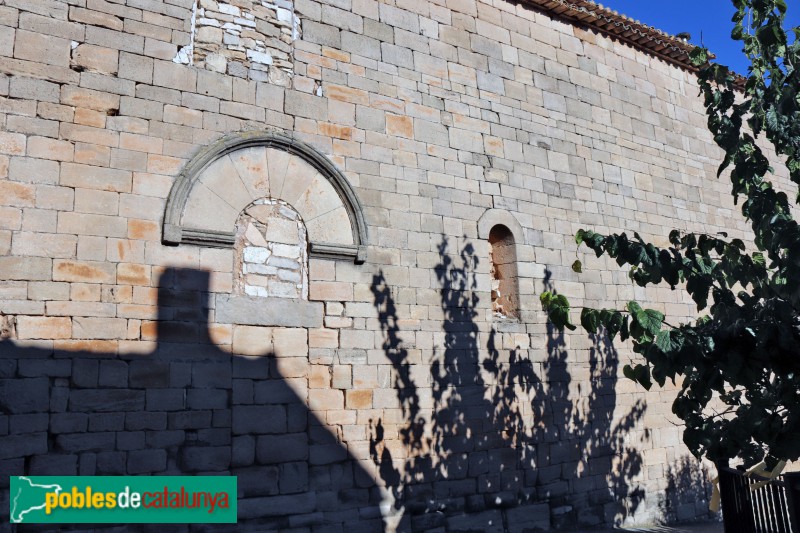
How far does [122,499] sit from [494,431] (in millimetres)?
3237

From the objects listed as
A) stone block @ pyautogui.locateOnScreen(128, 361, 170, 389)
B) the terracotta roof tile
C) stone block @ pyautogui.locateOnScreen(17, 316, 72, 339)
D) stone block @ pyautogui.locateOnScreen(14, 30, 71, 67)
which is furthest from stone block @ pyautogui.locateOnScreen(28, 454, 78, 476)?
the terracotta roof tile

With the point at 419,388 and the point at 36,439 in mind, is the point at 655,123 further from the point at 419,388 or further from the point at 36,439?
the point at 36,439

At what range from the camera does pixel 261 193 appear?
5.27 metres

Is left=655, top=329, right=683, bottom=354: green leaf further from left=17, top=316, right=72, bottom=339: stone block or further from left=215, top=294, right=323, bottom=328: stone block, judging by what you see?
left=17, top=316, right=72, bottom=339: stone block

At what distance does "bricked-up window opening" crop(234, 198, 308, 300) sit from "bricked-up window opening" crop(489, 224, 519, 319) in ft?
7.03

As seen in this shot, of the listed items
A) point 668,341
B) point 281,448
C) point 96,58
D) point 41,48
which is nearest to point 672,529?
point 281,448

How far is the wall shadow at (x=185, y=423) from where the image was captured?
4.19 metres

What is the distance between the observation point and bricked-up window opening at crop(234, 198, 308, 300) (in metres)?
5.11

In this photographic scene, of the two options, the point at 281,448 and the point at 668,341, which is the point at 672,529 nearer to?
the point at 281,448

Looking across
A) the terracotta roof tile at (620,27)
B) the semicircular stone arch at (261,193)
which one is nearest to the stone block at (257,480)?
the semicircular stone arch at (261,193)

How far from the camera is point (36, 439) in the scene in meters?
4.16

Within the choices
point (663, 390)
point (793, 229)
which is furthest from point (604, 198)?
point (793, 229)

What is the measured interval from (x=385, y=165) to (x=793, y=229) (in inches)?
138

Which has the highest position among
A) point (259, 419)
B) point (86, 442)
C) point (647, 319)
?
point (647, 319)
